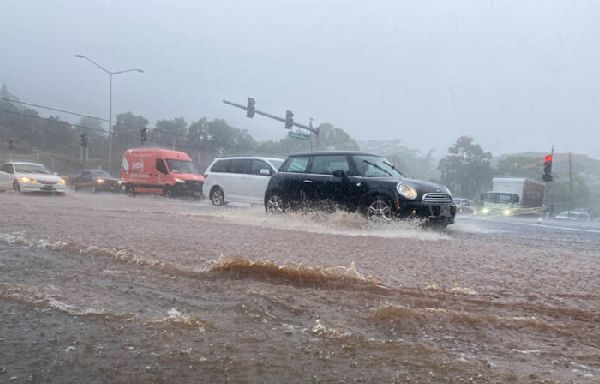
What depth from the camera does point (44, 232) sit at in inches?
304

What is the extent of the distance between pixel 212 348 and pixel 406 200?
6.09 m

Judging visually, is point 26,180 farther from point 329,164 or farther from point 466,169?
point 466,169

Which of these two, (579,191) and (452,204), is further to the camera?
(579,191)

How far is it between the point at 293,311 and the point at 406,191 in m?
5.32

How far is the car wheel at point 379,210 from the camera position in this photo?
Answer: 8977 mm

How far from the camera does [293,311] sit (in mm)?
4000

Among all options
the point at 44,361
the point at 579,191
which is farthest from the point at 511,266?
the point at 579,191

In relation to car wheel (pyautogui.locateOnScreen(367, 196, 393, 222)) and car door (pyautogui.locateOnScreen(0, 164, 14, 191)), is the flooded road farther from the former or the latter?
car door (pyautogui.locateOnScreen(0, 164, 14, 191))

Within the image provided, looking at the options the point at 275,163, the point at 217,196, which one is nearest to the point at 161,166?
the point at 217,196

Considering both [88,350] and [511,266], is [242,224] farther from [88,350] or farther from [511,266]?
[88,350]

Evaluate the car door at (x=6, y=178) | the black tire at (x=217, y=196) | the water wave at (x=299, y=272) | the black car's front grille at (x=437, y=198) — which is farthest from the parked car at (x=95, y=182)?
the water wave at (x=299, y=272)

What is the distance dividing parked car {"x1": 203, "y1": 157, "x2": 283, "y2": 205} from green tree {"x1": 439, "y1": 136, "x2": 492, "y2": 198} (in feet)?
44.0

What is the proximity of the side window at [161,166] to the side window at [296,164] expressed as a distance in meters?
13.5

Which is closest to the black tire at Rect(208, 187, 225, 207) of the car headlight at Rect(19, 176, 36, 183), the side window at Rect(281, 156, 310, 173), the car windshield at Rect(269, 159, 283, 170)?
the car windshield at Rect(269, 159, 283, 170)
